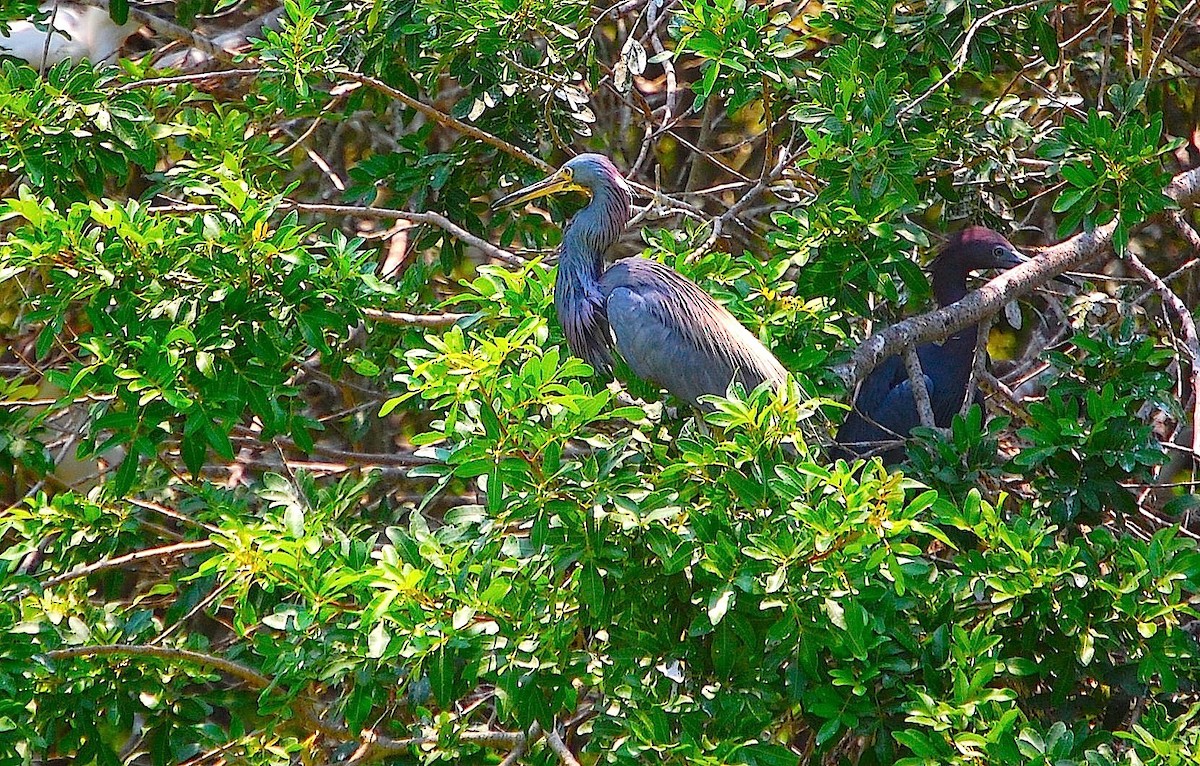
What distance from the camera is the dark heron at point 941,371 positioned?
4.20 m

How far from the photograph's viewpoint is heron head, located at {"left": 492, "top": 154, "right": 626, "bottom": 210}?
381 cm

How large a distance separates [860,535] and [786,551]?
131mm

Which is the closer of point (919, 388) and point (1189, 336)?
point (1189, 336)

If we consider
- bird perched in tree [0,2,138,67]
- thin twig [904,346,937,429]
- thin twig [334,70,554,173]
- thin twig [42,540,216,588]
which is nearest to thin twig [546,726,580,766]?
thin twig [42,540,216,588]

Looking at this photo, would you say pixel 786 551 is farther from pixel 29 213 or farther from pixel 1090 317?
pixel 1090 317

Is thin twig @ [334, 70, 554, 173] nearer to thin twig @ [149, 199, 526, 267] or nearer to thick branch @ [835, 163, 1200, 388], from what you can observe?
thin twig @ [149, 199, 526, 267]

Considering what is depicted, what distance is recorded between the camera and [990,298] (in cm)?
346

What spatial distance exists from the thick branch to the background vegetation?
5cm

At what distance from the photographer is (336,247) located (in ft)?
10.5

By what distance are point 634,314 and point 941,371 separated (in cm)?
139

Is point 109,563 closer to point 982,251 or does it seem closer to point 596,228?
point 596,228

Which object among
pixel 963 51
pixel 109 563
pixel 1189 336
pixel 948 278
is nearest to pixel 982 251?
pixel 948 278

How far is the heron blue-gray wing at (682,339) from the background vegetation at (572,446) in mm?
126

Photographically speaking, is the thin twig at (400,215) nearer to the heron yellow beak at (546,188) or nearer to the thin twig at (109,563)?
the heron yellow beak at (546,188)
